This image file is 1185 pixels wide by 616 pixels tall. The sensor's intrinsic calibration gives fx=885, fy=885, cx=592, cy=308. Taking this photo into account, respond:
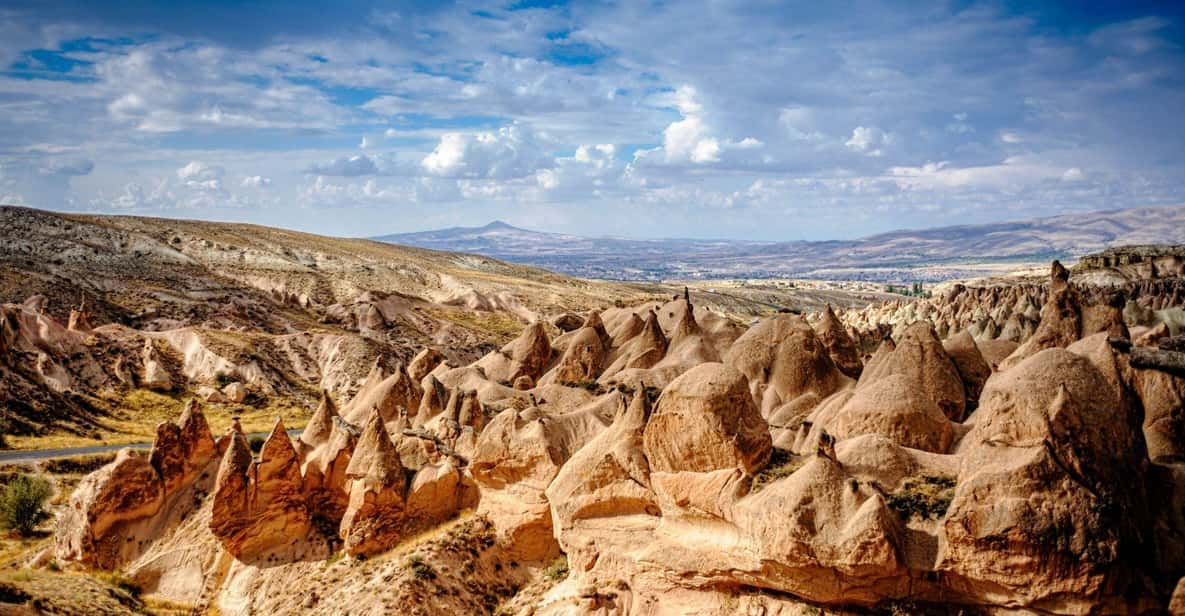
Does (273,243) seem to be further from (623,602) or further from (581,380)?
(623,602)

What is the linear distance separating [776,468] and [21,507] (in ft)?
100

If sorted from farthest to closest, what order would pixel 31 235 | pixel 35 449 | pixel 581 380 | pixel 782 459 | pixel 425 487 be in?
pixel 31 235 < pixel 35 449 < pixel 581 380 < pixel 425 487 < pixel 782 459

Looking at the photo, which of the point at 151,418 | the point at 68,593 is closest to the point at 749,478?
the point at 68,593

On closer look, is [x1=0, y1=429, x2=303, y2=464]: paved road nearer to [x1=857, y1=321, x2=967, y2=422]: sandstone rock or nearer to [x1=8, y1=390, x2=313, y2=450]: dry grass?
[x1=8, y1=390, x2=313, y2=450]: dry grass

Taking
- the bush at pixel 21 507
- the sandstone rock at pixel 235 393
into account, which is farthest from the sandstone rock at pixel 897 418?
the sandstone rock at pixel 235 393

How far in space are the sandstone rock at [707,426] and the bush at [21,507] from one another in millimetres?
27663

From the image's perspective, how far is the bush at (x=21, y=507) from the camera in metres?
34.3

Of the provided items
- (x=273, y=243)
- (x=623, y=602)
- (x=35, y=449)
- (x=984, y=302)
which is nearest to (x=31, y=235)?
(x=273, y=243)

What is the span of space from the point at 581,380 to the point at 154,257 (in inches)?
4111

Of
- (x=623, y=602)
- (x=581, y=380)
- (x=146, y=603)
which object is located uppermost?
(x=581, y=380)

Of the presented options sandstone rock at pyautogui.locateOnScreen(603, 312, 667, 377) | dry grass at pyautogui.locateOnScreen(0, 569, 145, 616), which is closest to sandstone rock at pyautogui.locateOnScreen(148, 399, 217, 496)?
dry grass at pyautogui.locateOnScreen(0, 569, 145, 616)

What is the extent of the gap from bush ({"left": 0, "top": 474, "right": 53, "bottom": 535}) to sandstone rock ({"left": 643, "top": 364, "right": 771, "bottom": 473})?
90.8 ft

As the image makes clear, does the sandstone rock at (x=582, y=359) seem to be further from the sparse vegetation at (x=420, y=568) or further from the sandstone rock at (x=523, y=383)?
the sparse vegetation at (x=420, y=568)

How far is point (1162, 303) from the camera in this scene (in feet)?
181
